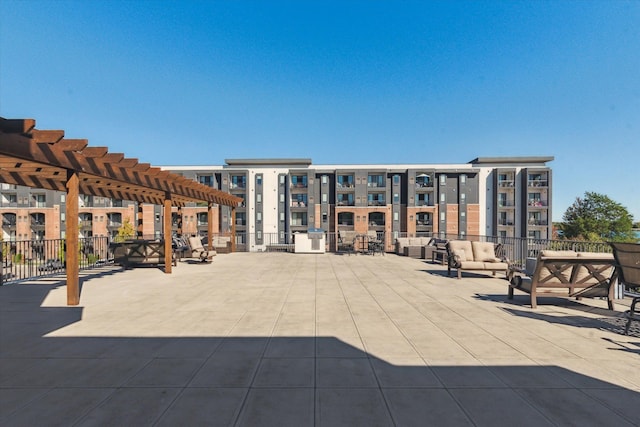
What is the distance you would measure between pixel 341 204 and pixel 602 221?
47862mm

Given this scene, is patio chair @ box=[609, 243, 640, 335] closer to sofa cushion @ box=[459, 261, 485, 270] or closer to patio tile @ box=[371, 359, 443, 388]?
patio tile @ box=[371, 359, 443, 388]

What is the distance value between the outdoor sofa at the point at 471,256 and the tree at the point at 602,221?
2207 inches

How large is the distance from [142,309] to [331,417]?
5.00 metres

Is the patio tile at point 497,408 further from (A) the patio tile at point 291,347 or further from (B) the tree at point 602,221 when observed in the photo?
(B) the tree at point 602,221

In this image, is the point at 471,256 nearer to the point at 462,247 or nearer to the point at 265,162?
the point at 462,247

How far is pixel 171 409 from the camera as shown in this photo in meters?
2.57

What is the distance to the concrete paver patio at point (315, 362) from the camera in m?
2.54

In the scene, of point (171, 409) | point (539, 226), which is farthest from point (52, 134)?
point (539, 226)

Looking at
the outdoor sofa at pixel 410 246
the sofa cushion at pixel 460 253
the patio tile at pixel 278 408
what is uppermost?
the sofa cushion at pixel 460 253

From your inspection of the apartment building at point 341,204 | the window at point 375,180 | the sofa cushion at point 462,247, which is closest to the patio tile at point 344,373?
the sofa cushion at point 462,247

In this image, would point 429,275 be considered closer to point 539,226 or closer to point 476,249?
point 476,249

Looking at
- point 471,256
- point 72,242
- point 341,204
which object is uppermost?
point 341,204

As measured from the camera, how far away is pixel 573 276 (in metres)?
5.73

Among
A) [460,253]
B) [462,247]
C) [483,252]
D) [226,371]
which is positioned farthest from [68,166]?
[483,252]
